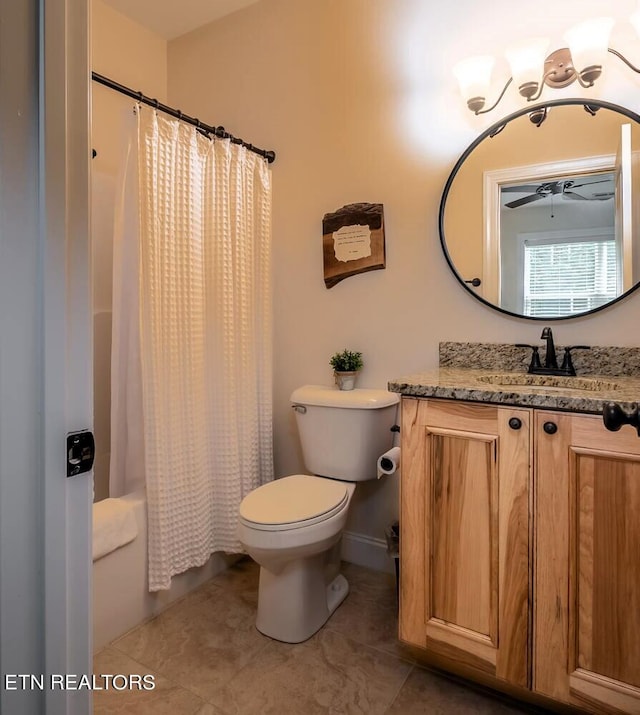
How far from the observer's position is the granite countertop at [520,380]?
1.18 m

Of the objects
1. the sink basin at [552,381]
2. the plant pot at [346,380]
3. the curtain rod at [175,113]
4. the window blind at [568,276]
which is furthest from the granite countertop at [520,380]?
the curtain rod at [175,113]

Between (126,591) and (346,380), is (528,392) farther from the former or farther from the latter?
(126,591)

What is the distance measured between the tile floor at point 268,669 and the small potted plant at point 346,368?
2.90 feet

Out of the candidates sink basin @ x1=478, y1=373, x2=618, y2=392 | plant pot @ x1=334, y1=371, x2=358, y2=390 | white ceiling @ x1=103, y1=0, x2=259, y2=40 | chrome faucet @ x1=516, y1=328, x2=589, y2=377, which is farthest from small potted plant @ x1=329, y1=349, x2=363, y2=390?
white ceiling @ x1=103, y1=0, x2=259, y2=40

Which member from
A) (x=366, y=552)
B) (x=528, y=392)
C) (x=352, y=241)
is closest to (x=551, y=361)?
(x=528, y=392)

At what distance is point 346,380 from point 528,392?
898 mm

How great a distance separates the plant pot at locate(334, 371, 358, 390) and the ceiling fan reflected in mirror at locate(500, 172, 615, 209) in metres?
0.91

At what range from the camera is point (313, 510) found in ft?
5.19

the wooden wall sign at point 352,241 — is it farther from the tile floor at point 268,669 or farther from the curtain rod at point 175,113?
the tile floor at point 268,669

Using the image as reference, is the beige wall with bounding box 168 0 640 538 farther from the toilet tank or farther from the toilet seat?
the toilet seat

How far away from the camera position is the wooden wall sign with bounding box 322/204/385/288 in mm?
2012

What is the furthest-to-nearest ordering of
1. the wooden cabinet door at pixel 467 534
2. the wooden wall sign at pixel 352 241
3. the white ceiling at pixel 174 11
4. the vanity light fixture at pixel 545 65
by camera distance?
the white ceiling at pixel 174 11 < the wooden wall sign at pixel 352 241 < the vanity light fixture at pixel 545 65 < the wooden cabinet door at pixel 467 534

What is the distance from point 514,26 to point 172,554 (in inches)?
93.4

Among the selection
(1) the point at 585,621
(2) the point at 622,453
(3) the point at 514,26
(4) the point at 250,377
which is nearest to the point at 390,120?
(3) the point at 514,26
